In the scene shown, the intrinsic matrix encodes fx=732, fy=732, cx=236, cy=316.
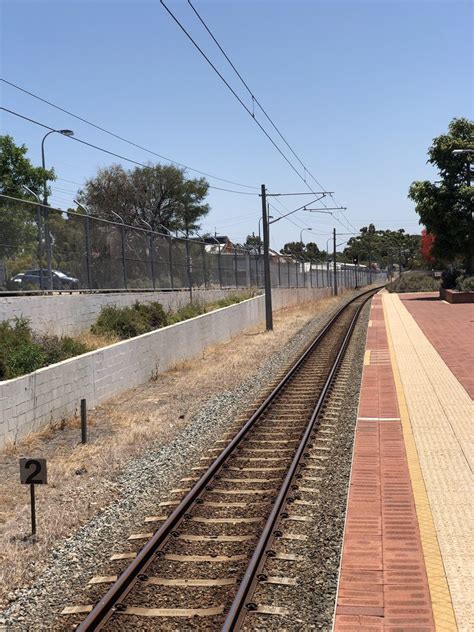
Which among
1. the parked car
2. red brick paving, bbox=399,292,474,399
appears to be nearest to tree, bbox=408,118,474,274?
red brick paving, bbox=399,292,474,399

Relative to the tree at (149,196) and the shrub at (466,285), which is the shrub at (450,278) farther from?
the tree at (149,196)

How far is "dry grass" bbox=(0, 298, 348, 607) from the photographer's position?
745 centimetres

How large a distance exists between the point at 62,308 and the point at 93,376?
3.72m

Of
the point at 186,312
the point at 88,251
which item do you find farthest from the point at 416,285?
the point at 88,251

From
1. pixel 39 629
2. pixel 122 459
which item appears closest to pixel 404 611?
pixel 39 629

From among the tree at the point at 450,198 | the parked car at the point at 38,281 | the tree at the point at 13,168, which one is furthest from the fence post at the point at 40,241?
the tree at the point at 450,198

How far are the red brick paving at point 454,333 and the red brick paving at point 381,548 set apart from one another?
17.6ft

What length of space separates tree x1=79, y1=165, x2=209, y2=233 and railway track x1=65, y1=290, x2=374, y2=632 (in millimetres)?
63895

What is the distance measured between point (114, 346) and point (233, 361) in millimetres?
7391

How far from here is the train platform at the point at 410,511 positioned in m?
5.64

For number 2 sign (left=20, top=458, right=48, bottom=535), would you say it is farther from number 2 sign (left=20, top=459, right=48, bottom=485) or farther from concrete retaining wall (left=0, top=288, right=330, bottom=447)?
concrete retaining wall (left=0, top=288, right=330, bottom=447)

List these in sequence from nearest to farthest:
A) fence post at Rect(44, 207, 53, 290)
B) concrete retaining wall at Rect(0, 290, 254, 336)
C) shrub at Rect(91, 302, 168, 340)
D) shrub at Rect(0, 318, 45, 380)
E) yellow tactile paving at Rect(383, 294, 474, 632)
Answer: yellow tactile paving at Rect(383, 294, 474, 632), shrub at Rect(0, 318, 45, 380), concrete retaining wall at Rect(0, 290, 254, 336), fence post at Rect(44, 207, 53, 290), shrub at Rect(91, 302, 168, 340)

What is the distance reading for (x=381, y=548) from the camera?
22.5 ft

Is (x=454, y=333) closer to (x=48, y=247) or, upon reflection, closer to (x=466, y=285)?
(x=48, y=247)
